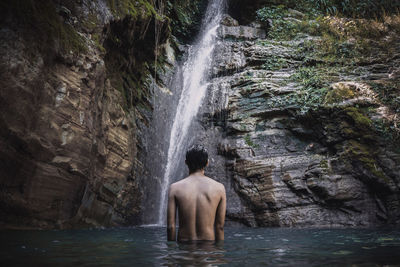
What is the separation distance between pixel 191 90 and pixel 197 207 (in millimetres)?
9236

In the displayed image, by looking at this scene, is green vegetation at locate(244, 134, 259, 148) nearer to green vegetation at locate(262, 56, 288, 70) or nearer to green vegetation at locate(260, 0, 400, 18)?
green vegetation at locate(262, 56, 288, 70)

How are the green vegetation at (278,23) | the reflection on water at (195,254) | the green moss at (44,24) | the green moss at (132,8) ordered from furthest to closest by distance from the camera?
1. the green vegetation at (278,23)
2. the green moss at (132,8)
3. the green moss at (44,24)
4. the reflection on water at (195,254)

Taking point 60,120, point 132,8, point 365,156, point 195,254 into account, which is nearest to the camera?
point 195,254

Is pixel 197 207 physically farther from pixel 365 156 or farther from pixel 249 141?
pixel 365 156

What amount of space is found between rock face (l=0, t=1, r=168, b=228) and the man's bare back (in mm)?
3012

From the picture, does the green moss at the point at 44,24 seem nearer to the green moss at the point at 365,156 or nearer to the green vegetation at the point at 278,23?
the green moss at the point at 365,156

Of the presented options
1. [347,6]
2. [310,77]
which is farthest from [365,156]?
[347,6]

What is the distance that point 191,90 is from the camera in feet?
39.8

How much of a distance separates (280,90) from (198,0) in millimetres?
9123

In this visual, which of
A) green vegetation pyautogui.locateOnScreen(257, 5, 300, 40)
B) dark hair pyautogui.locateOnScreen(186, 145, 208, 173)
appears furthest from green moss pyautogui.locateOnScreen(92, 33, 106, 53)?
green vegetation pyautogui.locateOnScreen(257, 5, 300, 40)

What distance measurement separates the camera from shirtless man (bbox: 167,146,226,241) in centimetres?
328

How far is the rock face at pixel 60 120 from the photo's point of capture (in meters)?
4.70

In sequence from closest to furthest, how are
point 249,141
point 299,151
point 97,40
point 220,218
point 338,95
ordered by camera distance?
point 220,218 → point 97,40 → point 299,151 → point 249,141 → point 338,95

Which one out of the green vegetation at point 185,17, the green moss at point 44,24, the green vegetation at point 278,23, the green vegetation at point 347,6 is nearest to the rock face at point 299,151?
the green vegetation at point 278,23
